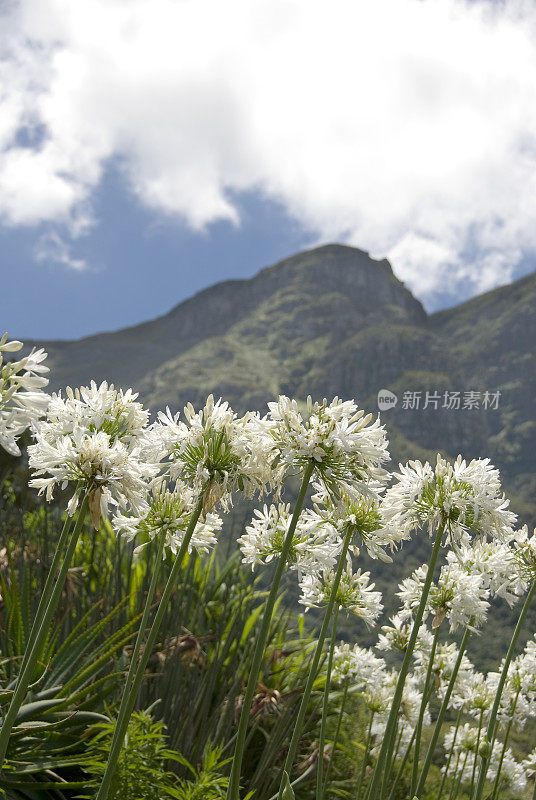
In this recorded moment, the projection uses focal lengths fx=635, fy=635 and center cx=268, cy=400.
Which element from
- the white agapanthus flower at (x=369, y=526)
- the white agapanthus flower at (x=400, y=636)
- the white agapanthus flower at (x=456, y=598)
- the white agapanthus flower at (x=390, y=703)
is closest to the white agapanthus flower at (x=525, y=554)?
the white agapanthus flower at (x=456, y=598)

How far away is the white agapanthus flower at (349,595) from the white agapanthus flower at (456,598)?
22 centimetres

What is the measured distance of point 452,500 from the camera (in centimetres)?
273

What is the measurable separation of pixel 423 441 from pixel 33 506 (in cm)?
17472

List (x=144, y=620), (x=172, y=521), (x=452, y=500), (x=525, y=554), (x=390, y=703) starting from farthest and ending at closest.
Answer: (x=390, y=703) → (x=525, y=554) → (x=172, y=521) → (x=452, y=500) → (x=144, y=620)

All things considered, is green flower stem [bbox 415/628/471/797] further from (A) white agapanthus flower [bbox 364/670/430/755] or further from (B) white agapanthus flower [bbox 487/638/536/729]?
(B) white agapanthus flower [bbox 487/638/536/729]

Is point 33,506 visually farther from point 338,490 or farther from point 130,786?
point 338,490

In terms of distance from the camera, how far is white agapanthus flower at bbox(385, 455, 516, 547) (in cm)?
273

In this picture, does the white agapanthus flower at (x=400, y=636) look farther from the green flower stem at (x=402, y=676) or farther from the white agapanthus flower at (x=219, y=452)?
the white agapanthus flower at (x=219, y=452)

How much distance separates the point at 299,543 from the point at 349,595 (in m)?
0.72

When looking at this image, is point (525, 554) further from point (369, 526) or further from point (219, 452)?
point (219, 452)

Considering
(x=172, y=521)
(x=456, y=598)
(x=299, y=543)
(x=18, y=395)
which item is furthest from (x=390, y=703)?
(x=18, y=395)

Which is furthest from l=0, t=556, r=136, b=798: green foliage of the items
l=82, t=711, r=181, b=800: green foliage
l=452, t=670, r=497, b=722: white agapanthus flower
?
l=452, t=670, r=497, b=722: white agapanthus flower

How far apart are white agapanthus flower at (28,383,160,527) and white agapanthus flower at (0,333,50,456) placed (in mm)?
201

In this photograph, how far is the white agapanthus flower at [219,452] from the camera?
2381mm
